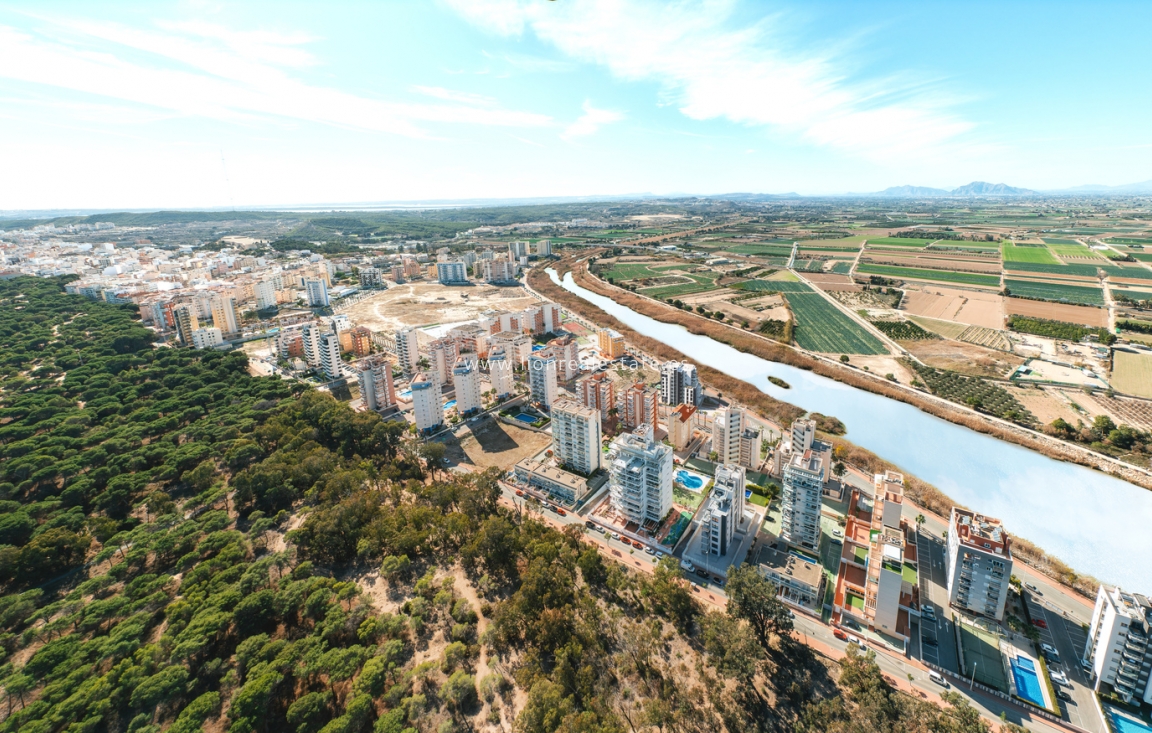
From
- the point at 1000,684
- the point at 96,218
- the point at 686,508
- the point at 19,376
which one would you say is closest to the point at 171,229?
the point at 96,218

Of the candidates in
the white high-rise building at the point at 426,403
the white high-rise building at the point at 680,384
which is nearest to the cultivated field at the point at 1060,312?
the white high-rise building at the point at 680,384

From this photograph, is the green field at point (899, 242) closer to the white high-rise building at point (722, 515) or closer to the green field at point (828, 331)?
the green field at point (828, 331)

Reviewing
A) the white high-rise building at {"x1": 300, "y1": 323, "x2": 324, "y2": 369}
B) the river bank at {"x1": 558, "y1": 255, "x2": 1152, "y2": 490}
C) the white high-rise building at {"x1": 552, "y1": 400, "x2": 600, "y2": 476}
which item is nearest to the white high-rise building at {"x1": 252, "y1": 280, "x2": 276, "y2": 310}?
the white high-rise building at {"x1": 300, "y1": 323, "x2": 324, "y2": 369}

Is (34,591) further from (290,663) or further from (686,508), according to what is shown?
(686,508)

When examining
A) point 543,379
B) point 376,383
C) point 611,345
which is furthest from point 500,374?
point 611,345

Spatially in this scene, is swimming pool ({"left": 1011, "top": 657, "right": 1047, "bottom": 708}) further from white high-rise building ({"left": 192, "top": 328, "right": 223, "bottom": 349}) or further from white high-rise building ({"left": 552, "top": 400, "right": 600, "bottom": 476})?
white high-rise building ({"left": 192, "top": 328, "right": 223, "bottom": 349})

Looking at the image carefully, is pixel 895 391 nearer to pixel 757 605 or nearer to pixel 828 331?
pixel 828 331
